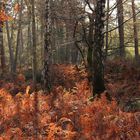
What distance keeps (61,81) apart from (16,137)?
9969mm

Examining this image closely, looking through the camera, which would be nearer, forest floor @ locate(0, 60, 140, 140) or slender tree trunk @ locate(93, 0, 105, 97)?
forest floor @ locate(0, 60, 140, 140)

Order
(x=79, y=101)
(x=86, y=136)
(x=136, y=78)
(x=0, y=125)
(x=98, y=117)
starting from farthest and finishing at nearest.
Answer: (x=136, y=78), (x=79, y=101), (x=0, y=125), (x=98, y=117), (x=86, y=136)

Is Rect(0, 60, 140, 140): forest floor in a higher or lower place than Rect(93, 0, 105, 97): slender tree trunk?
lower

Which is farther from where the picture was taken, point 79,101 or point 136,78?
point 136,78

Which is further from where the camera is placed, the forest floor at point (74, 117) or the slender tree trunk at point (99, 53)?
the slender tree trunk at point (99, 53)

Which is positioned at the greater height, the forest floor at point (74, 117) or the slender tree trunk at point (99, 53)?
the slender tree trunk at point (99, 53)

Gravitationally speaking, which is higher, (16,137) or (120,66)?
(120,66)

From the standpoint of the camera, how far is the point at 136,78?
16.3 meters

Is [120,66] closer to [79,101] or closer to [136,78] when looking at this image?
[136,78]

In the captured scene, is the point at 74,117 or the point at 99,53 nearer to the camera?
the point at 74,117

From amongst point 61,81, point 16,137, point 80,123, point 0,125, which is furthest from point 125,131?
point 61,81

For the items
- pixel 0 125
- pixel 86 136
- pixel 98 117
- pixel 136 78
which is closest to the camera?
pixel 86 136

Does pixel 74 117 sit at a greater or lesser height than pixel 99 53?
lesser

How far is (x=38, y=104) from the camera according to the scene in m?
11.5
